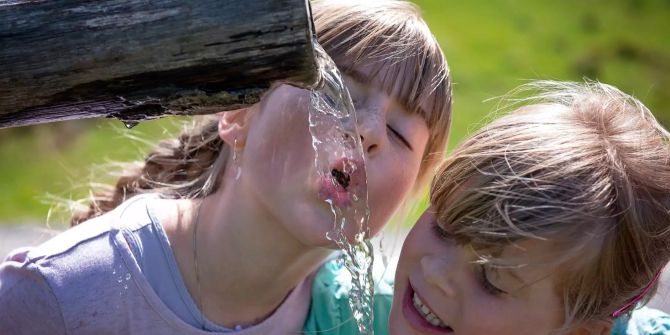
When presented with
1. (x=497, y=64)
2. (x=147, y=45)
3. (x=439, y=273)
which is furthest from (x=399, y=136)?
(x=497, y=64)

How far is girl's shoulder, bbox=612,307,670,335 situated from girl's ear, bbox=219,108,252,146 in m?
1.19

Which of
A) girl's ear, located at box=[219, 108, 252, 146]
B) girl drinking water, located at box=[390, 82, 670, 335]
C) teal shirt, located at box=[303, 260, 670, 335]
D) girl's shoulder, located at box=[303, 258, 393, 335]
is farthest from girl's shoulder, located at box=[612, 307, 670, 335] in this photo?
girl's ear, located at box=[219, 108, 252, 146]

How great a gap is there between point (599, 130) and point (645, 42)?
5744 millimetres

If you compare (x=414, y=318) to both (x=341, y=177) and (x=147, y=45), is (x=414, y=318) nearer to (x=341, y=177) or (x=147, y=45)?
(x=341, y=177)

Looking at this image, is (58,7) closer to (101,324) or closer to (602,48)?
(101,324)

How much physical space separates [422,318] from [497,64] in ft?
16.7

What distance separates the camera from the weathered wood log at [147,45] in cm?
178

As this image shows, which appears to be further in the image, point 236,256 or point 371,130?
point 236,256

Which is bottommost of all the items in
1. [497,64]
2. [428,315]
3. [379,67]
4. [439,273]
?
[497,64]

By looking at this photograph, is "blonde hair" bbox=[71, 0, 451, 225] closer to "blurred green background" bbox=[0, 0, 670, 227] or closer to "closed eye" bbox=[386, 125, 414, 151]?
"closed eye" bbox=[386, 125, 414, 151]

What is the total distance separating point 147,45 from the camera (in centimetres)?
178

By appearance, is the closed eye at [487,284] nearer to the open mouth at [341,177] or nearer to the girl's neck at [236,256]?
the open mouth at [341,177]

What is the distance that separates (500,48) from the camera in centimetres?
765

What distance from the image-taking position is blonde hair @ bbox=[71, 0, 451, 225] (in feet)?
8.66
